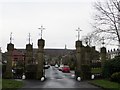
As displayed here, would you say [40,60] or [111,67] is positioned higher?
[40,60]

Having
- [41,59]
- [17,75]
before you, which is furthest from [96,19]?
[17,75]

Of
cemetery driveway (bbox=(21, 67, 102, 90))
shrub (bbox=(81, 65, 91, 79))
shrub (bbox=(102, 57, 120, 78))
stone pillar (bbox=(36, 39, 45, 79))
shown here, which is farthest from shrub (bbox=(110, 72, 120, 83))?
stone pillar (bbox=(36, 39, 45, 79))

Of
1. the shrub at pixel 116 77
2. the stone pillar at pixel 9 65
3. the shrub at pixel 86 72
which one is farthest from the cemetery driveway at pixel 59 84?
the stone pillar at pixel 9 65

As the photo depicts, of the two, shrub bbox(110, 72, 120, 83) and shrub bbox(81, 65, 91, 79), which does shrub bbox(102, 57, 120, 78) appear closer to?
shrub bbox(110, 72, 120, 83)

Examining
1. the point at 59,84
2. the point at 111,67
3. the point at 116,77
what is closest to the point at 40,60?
the point at 59,84

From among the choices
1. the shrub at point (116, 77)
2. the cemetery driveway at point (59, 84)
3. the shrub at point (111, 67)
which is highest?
the shrub at point (111, 67)

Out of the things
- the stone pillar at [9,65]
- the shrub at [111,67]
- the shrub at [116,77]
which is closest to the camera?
the shrub at [116,77]

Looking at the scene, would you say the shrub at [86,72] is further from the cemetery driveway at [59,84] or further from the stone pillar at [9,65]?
the stone pillar at [9,65]

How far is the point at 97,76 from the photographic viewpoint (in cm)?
3406

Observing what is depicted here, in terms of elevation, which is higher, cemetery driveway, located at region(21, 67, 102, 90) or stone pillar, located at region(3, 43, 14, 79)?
stone pillar, located at region(3, 43, 14, 79)

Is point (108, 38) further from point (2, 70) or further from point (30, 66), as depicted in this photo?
point (2, 70)

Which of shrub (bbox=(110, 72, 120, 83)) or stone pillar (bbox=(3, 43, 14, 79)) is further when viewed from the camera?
stone pillar (bbox=(3, 43, 14, 79))

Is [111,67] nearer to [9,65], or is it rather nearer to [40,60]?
[40,60]

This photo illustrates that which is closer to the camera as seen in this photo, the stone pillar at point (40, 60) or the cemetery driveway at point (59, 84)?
the cemetery driveway at point (59, 84)
